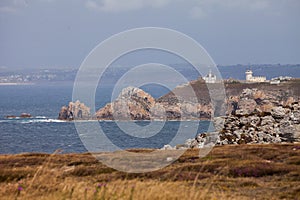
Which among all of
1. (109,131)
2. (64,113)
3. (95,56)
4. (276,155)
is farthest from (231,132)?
(64,113)

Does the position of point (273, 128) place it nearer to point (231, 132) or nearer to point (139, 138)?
point (231, 132)

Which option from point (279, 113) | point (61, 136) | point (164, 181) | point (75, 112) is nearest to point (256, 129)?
point (279, 113)

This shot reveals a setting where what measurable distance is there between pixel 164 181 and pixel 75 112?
174m

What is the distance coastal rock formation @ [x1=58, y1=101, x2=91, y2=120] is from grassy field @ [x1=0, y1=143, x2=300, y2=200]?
162524mm

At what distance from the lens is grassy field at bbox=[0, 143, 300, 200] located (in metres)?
13.3

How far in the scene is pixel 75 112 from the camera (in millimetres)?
189375

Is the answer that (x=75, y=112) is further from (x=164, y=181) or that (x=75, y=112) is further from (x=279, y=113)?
(x=164, y=181)

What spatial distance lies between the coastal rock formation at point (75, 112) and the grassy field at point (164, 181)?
16252cm

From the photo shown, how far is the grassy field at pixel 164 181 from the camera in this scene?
43.5 ft

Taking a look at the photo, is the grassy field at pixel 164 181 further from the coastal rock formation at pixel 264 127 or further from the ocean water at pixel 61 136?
the ocean water at pixel 61 136

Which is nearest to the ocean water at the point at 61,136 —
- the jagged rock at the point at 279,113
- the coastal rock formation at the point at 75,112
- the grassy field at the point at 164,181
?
the coastal rock formation at the point at 75,112

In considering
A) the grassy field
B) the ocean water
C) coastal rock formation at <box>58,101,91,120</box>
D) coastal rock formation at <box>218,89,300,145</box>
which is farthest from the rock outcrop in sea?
coastal rock formation at <box>58,101,91,120</box>

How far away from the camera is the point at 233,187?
18.2m

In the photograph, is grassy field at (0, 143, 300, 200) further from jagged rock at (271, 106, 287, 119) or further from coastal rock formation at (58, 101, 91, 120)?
coastal rock formation at (58, 101, 91, 120)
